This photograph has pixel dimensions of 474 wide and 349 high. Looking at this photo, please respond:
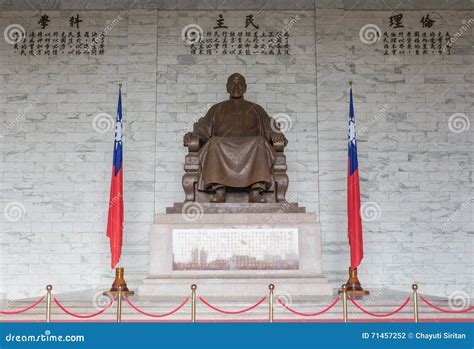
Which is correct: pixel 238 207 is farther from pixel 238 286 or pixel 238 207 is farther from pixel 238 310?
pixel 238 310

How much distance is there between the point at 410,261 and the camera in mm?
8039

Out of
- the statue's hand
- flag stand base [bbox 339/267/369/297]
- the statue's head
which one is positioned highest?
the statue's head

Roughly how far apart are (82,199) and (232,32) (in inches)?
114

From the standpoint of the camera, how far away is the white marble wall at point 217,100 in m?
8.05

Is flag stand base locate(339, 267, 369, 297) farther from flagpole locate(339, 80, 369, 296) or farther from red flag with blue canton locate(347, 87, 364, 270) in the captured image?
red flag with blue canton locate(347, 87, 364, 270)

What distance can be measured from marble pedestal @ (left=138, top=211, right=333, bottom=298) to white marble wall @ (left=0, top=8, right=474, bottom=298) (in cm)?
172

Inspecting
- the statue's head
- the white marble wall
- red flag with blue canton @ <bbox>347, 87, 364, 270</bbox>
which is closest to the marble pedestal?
red flag with blue canton @ <bbox>347, 87, 364, 270</bbox>

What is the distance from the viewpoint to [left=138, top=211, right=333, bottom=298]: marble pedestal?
609 cm

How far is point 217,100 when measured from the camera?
844cm

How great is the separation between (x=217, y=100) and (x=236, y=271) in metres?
2.91

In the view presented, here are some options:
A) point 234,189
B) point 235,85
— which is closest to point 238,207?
point 234,189

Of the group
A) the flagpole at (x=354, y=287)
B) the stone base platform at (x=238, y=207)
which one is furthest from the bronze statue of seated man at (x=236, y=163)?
the flagpole at (x=354, y=287)

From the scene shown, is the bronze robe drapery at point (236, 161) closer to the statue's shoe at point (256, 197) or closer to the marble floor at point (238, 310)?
the statue's shoe at point (256, 197)

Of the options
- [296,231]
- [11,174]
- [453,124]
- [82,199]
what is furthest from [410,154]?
[11,174]
